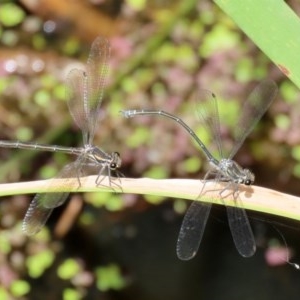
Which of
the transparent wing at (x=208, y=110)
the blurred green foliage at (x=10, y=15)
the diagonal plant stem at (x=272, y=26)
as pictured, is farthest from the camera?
the blurred green foliage at (x=10, y=15)

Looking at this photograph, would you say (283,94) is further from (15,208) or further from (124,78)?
(15,208)

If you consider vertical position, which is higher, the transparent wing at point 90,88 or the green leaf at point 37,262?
the transparent wing at point 90,88

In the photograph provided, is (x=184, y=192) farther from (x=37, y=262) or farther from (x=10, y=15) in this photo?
(x=10, y=15)

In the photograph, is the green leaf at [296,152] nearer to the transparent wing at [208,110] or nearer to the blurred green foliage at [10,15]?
the transparent wing at [208,110]

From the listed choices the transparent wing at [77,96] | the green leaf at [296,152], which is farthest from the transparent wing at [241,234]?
the green leaf at [296,152]

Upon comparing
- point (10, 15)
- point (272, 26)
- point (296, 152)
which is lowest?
point (10, 15)

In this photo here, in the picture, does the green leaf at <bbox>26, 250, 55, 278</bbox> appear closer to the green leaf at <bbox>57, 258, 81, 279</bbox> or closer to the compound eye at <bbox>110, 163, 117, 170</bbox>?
the green leaf at <bbox>57, 258, 81, 279</bbox>

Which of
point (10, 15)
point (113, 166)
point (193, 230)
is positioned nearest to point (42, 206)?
point (113, 166)
